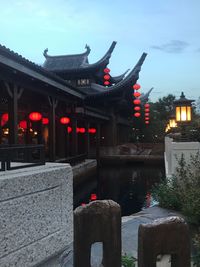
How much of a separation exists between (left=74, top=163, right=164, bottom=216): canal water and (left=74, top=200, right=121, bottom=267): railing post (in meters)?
10.1

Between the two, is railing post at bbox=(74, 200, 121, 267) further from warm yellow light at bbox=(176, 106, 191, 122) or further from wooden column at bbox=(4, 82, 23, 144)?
wooden column at bbox=(4, 82, 23, 144)

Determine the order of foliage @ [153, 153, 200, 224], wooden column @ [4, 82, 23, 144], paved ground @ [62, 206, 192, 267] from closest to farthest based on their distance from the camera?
paved ground @ [62, 206, 192, 267] → foliage @ [153, 153, 200, 224] → wooden column @ [4, 82, 23, 144]

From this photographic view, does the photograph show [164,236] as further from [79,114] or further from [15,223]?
[79,114]

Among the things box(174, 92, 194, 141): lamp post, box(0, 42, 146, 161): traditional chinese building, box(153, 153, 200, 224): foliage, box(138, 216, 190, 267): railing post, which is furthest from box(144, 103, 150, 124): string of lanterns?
box(138, 216, 190, 267): railing post

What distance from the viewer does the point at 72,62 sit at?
3309cm

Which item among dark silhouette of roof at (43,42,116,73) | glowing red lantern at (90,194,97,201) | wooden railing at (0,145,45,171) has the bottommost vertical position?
glowing red lantern at (90,194,97,201)

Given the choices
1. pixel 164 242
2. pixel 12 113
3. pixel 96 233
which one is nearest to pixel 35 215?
pixel 96 233

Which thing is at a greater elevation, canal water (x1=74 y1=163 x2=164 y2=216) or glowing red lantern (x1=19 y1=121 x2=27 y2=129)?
glowing red lantern (x1=19 y1=121 x2=27 y2=129)

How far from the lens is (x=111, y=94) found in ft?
86.5

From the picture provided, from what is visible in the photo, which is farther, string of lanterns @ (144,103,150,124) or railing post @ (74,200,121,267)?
string of lanterns @ (144,103,150,124)

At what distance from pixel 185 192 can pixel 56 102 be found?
11659 millimetres

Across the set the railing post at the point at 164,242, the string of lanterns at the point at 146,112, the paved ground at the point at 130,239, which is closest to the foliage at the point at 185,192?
the paved ground at the point at 130,239

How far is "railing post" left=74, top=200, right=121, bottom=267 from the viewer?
2357mm

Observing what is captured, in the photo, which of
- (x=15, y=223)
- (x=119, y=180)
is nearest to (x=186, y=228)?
(x=15, y=223)
